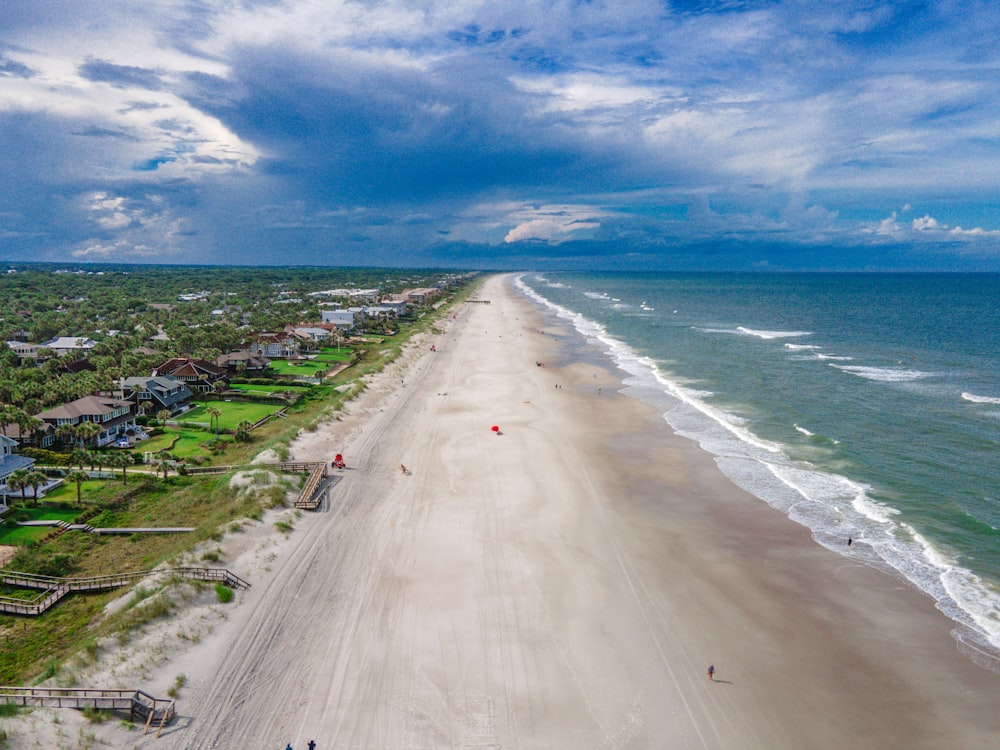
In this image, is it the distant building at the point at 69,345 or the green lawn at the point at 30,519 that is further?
the distant building at the point at 69,345

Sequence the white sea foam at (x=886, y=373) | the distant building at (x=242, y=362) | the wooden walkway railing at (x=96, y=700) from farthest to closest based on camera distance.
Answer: the distant building at (x=242, y=362), the white sea foam at (x=886, y=373), the wooden walkway railing at (x=96, y=700)

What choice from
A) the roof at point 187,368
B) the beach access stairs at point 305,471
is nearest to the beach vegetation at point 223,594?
the beach access stairs at point 305,471

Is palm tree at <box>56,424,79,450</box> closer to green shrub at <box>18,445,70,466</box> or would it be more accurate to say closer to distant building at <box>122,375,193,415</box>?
green shrub at <box>18,445,70,466</box>

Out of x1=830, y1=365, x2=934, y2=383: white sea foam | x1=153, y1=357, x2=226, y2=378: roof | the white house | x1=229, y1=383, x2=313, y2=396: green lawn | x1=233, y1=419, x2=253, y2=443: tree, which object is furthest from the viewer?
the white house

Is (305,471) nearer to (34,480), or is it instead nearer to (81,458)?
(81,458)

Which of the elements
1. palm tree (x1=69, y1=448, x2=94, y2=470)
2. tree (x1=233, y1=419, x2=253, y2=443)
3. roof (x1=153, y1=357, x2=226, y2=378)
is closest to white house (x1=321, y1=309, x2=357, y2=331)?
roof (x1=153, y1=357, x2=226, y2=378)

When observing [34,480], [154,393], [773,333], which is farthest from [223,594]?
[773,333]

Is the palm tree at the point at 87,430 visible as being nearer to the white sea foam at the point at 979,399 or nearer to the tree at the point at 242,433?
the tree at the point at 242,433

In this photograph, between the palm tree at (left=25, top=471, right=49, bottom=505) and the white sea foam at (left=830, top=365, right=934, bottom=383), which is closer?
the palm tree at (left=25, top=471, right=49, bottom=505)
